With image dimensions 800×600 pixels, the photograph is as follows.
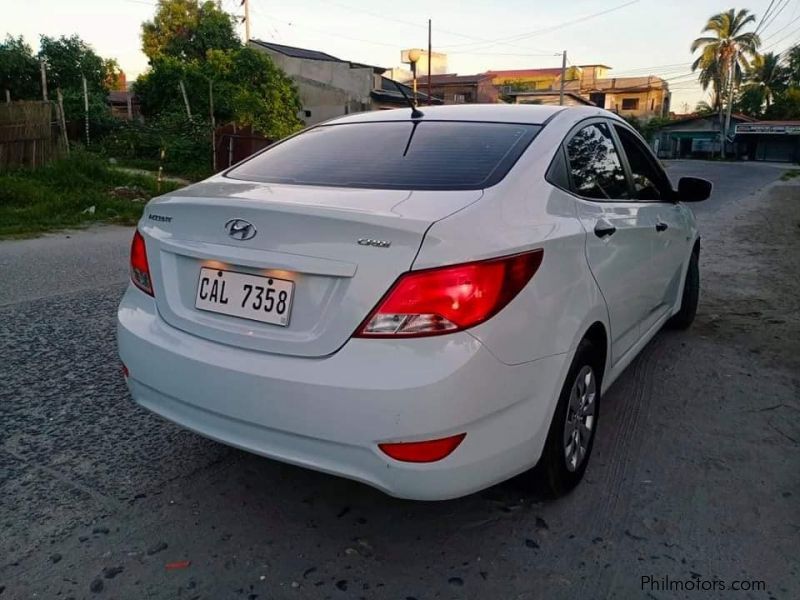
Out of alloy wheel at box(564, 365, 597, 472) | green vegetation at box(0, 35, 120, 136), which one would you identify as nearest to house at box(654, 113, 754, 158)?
green vegetation at box(0, 35, 120, 136)

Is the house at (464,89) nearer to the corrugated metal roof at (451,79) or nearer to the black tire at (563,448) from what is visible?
the corrugated metal roof at (451,79)

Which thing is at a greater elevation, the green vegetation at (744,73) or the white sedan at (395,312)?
the green vegetation at (744,73)

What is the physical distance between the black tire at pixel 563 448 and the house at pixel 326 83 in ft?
98.3

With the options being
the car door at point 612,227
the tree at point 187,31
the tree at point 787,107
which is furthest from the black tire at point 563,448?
the tree at point 787,107

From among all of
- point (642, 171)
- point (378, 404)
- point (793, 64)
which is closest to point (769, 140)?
point (793, 64)

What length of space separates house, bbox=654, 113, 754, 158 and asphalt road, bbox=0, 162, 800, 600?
2390 inches

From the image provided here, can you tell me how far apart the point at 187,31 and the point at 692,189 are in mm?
A: 37985

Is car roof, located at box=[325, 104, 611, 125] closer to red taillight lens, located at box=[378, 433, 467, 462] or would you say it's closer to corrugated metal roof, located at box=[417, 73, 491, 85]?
red taillight lens, located at box=[378, 433, 467, 462]

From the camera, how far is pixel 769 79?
63.9 metres

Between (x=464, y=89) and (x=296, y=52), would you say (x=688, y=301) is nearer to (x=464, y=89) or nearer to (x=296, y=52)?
(x=296, y=52)

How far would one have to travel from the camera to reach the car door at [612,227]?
267cm

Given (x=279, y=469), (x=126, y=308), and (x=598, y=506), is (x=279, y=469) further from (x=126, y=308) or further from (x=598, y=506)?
(x=598, y=506)

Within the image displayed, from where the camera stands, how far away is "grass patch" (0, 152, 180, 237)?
9531 mm

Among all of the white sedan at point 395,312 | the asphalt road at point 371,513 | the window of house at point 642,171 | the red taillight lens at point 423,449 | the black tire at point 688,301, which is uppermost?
the window of house at point 642,171
